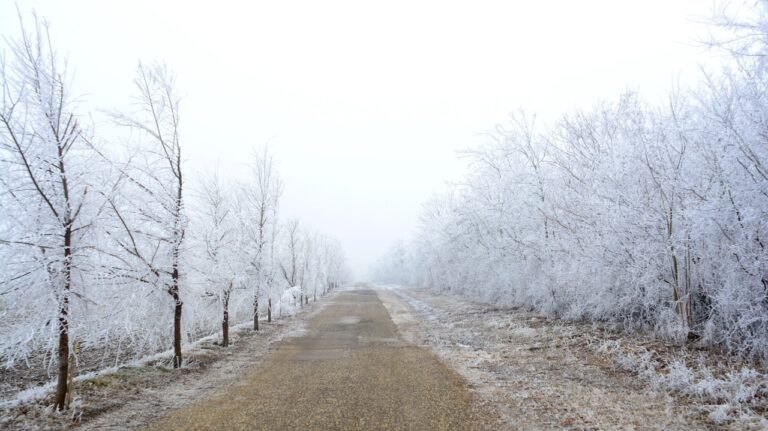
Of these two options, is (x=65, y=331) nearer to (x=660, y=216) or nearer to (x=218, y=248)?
(x=218, y=248)

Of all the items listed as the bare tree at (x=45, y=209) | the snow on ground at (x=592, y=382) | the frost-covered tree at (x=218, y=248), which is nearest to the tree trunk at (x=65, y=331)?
the bare tree at (x=45, y=209)

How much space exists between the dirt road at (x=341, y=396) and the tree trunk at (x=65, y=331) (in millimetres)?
1755

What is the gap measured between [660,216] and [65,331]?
11.1 meters

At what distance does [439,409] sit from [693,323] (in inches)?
242

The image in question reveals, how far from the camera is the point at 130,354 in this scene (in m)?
13.0

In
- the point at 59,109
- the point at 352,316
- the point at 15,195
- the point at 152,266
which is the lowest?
the point at 352,316

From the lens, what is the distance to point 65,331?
20.4 ft


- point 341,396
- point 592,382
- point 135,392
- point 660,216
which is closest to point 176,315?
point 135,392

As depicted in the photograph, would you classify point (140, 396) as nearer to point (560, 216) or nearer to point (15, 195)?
point (15, 195)

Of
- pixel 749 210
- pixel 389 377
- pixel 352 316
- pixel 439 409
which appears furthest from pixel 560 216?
pixel 352 316

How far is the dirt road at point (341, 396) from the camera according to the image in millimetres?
5598

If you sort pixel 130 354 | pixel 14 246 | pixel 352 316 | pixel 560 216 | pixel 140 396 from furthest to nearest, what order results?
1. pixel 352 316
2. pixel 560 216
3. pixel 130 354
4. pixel 140 396
5. pixel 14 246

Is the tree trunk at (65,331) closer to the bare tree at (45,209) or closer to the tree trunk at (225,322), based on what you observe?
the bare tree at (45,209)

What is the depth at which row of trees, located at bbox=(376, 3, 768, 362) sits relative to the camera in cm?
678
